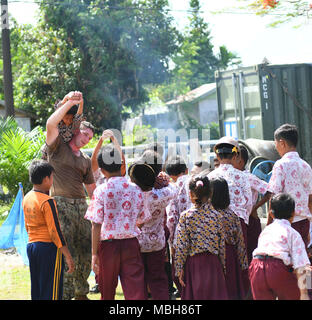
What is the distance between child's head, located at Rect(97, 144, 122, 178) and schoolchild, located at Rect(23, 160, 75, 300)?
1.64ft

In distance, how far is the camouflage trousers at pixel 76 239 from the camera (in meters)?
5.01

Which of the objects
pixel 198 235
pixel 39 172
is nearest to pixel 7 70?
pixel 39 172

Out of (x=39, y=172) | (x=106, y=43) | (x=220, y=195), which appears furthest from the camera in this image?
(x=106, y=43)

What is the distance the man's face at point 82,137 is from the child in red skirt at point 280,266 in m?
2.05

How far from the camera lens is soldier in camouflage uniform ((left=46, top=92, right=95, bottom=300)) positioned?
502cm

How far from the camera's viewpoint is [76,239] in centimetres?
514

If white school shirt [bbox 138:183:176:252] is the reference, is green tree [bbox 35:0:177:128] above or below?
above

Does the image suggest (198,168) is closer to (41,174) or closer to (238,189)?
(238,189)

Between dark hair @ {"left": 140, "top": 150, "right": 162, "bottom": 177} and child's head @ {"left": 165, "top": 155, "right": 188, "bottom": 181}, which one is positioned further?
child's head @ {"left": 165, "top": 155, "right": 188, "bottom": 181}

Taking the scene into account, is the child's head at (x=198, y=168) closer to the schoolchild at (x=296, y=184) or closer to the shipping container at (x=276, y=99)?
the schoolchild at (x=296, y=184)

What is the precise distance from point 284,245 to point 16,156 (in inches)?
284

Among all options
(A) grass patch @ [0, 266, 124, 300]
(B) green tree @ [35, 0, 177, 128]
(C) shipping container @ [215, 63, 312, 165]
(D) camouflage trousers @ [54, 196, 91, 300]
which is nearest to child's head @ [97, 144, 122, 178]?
(D) camouflage trousers @ [54, 196, 91, 300]

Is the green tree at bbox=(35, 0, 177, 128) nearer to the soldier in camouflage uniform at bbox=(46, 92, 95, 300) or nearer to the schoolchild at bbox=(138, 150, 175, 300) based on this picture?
the soldier in camouflage uniform at bbox=(46, 92, 95, 300)

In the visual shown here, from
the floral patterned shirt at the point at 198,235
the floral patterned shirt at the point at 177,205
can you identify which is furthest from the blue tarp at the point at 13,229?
the floral patterned shirt at the point at 198,235
